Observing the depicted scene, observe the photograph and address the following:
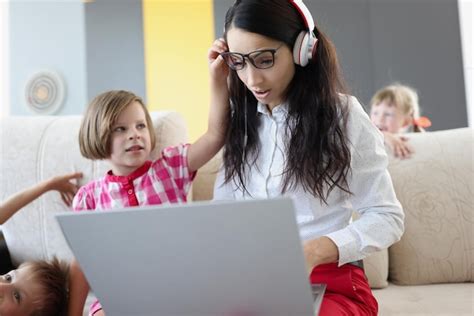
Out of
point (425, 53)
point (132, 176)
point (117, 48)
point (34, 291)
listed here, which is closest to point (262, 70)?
point (132, 176)

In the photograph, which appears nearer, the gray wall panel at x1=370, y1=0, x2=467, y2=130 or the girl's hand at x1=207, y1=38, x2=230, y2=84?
the girl's hand at x1=207, y1=38, x2=230, y2=84

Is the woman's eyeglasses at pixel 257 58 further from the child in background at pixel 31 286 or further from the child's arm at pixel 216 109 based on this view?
the child in background at pixel 31 286

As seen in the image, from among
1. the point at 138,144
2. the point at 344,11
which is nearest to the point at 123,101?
the point at 138,144

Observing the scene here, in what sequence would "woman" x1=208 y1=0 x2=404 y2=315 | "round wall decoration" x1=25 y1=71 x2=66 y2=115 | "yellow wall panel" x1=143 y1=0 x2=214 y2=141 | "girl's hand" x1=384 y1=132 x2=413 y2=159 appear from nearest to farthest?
"woman" x1=208 y1=0 x2=404 y2=315, "girl's hand" x1=384 y1=132 x2=413 y2=159, "yellow wall panel" x1=143 y1=0 x2=214 y2=141, "round wall decoration" x1=25 y1=71 x2=66 y2=115

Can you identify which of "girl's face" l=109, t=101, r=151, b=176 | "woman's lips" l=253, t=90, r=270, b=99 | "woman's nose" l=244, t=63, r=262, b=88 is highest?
"woman's nose" l=244, t=63, r=262, b=88

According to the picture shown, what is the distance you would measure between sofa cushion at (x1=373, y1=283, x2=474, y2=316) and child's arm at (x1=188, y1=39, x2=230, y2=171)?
0.64m

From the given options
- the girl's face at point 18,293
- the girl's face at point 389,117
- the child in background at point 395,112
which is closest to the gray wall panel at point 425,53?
the child in background at point 395,112

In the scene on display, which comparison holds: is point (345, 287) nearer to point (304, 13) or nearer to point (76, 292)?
point (304, 13)

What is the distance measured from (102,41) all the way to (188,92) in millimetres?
878

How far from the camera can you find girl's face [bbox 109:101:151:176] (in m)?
1.59

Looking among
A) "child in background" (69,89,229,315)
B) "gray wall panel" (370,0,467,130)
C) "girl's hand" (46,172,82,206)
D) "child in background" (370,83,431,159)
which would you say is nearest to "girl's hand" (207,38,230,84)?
"child in background" (69,89,229,315)

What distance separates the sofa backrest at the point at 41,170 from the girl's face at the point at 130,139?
0.18m

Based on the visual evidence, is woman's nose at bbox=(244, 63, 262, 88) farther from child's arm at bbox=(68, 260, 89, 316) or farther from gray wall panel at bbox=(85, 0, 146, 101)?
gray wall panel at bbox=(85, 0, 146, 101)

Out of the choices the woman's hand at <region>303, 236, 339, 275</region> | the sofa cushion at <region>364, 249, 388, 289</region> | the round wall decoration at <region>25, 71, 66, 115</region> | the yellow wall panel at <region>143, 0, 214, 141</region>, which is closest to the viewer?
the woman's hand at <region>303, 236, 339, 275</region>
